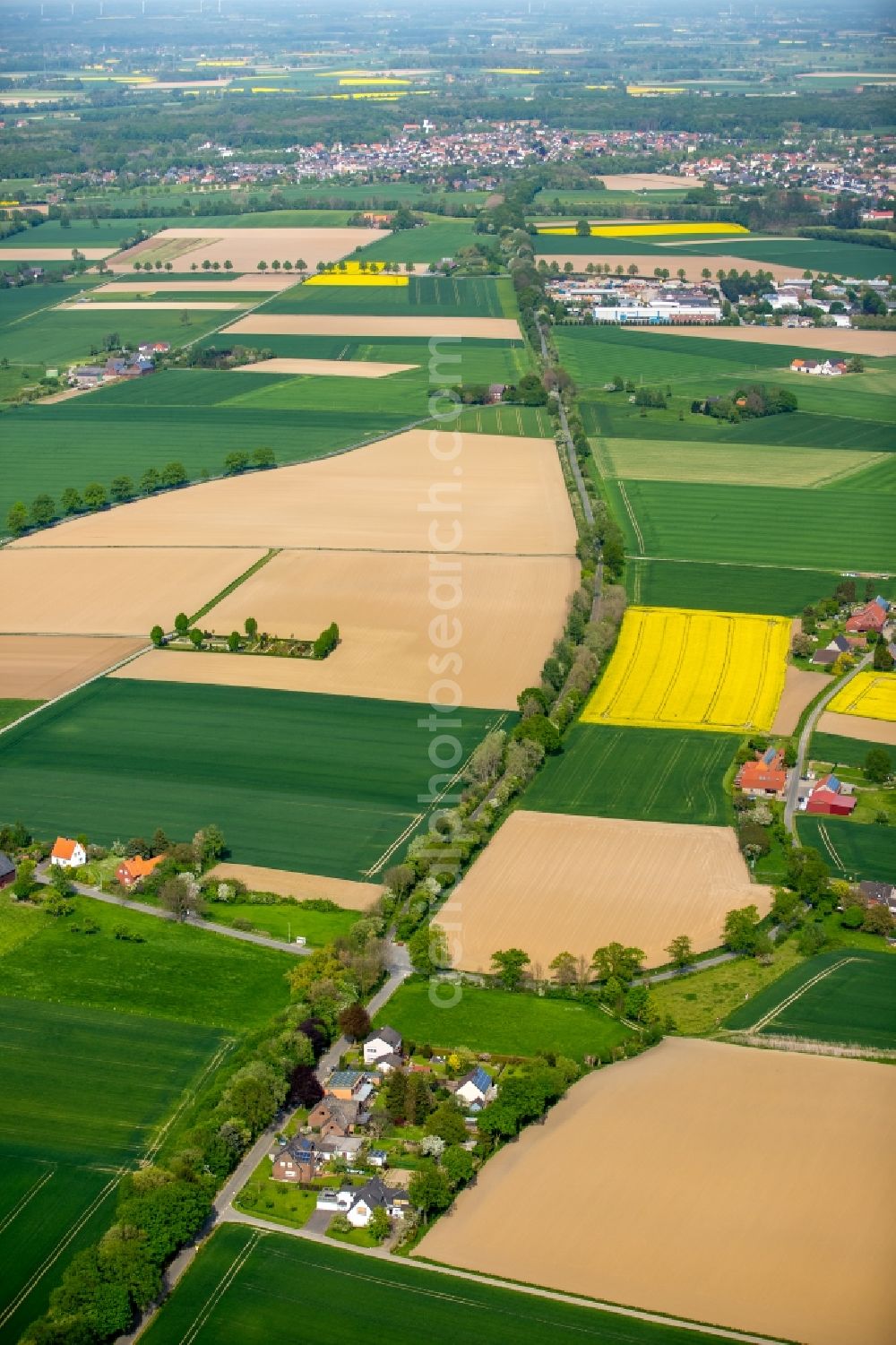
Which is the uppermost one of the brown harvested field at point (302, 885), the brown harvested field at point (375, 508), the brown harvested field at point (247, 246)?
the brown harvested field at point (247, 246)

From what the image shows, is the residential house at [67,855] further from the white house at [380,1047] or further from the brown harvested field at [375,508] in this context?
the brown harvested field at [375,508]

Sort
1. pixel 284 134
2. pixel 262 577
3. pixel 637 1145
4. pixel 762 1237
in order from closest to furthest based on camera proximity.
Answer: pixel 762 1237 < pixel 637 1145 < pixel 262 577 < pixel 284 134

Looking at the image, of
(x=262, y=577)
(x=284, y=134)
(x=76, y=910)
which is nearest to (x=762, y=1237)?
(x=76, y=910)

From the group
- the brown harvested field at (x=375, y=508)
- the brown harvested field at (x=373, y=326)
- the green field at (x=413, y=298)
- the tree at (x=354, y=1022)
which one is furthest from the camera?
the green field at (x=413, y=298)

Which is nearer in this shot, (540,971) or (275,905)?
(540,971)

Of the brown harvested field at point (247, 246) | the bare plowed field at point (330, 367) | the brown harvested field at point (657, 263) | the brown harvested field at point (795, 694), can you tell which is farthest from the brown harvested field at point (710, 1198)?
the brown harvested field at point (247, 246)

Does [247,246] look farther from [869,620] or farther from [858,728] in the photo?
[858,728]

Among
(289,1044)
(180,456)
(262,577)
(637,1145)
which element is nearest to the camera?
(637,1145)

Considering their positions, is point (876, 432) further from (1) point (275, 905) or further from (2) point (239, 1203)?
(2) point (239, 1203)

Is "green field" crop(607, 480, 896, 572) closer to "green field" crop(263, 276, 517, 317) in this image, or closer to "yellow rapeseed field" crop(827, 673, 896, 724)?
"yellow rapeseed field" crop(827, 673, 896, 724)
